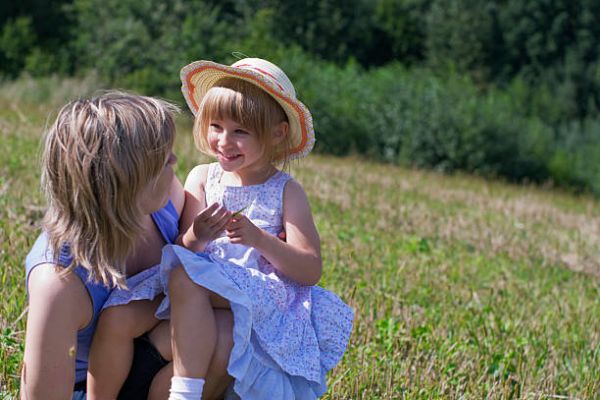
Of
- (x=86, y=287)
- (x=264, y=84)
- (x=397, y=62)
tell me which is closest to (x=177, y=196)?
(x=264, y=84)

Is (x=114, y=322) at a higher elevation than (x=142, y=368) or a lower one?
higher

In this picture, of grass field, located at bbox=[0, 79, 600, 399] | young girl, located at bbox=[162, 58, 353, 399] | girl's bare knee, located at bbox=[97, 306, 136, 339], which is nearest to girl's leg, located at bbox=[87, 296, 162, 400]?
girl's bare knee, located at bbox=[97, 306, 136, 339]

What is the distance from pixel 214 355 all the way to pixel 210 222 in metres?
0.44

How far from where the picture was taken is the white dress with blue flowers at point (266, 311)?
9.30 ft

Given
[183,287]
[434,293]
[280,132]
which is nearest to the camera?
[183,287]

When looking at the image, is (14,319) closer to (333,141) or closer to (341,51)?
(333,141)

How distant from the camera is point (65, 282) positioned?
8.86ft

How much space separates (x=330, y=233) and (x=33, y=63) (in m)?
22.6

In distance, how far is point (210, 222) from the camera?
2.92 m

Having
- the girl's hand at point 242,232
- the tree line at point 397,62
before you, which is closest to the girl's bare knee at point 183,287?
the girl's hand at point 242,232

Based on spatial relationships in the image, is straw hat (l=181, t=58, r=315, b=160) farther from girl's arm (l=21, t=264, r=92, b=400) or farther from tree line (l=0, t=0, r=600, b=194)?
tree line (l=0, t=0, r=600, b=194)

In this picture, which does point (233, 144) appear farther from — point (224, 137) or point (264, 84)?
point (264, 84)

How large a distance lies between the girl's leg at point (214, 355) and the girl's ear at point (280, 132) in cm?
70

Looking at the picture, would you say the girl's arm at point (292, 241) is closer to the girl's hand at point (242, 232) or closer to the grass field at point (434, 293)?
the girl's hand at point (242, 232)
